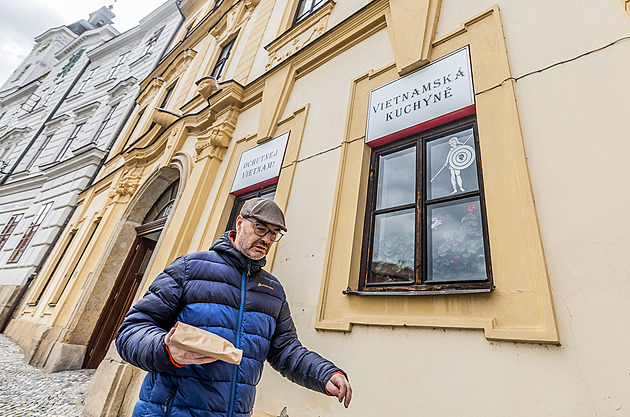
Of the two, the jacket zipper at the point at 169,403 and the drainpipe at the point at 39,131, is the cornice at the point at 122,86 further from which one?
the jacket zipper at the point at 169,403

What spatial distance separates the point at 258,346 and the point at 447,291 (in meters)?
1.16

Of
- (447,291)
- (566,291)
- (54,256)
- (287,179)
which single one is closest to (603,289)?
(566,291)

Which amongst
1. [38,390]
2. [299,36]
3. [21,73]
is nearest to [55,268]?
[38,390]

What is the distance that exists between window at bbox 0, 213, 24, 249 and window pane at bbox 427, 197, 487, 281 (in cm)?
1470

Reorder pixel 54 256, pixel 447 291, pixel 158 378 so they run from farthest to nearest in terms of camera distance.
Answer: pixel 54 256
pixel 447 291
pixel 158 378

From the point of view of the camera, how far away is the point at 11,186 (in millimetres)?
12500

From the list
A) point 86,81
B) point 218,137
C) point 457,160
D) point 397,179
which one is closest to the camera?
point 457,160

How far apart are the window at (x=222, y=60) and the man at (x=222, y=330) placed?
→ 270 inches

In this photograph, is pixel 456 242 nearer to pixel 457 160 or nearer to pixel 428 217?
pixel 428 217

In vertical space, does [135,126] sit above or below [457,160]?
above

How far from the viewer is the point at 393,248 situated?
95.9 inches

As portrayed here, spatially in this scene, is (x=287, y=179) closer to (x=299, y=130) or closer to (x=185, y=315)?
(x=299, y=130)

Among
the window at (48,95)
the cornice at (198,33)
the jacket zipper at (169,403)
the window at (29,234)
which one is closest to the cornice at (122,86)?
the cornice at (198,33)

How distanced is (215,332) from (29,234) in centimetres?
1272
